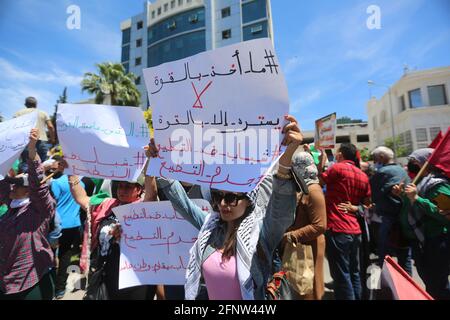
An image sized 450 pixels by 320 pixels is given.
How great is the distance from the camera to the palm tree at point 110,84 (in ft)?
69.9

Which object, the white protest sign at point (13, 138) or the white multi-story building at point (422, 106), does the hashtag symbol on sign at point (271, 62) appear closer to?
the white protest sign at point (13, 138)

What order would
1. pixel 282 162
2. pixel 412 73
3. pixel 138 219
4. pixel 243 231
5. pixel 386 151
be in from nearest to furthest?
pixel 282 162 → pixel 243 231 → pixel 138 219 → pixel 386 151 → pixel 412 73

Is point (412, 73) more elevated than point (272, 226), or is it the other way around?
point (412, 73)

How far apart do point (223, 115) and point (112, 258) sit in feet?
4.83

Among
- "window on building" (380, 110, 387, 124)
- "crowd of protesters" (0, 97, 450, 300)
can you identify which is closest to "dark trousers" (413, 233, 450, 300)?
"crowd of protesters" (0, 97, 450, 300)

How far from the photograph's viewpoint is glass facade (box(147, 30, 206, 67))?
35312mm

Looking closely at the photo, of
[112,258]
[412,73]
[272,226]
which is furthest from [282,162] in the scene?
[412,73]

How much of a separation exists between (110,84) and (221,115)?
22850 mm

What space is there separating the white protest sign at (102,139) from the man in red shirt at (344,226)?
2.27 m

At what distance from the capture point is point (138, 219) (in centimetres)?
207

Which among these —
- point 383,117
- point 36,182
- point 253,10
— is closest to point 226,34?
point 253,10

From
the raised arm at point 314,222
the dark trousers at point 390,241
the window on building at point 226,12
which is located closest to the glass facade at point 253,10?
the window on building at point 226,12

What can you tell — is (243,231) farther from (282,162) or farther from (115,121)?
(115,121)

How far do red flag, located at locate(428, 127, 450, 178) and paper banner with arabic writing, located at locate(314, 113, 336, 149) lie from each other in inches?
57.3
